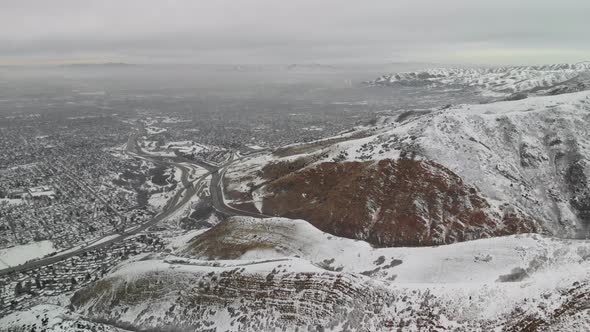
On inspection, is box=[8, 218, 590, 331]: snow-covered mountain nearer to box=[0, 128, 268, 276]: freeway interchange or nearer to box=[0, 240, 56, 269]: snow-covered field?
box=[0, 128, 268, 276]: freeway interchange

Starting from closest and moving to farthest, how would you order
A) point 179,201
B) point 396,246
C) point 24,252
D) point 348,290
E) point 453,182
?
point 348,290
point 396,246
point 24,252
point 453,182
point 179,201

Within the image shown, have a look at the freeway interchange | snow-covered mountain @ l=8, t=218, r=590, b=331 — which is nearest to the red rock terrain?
the freeway interchange

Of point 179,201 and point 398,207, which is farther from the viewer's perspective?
point 179,201

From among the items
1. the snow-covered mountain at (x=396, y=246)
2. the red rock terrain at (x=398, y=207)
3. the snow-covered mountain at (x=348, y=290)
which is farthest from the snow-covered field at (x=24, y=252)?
the red rock terrain at (x=398, y=207)

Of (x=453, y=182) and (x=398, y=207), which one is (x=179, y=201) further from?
(x=453, y=182)

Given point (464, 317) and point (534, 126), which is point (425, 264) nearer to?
point (464, 317)

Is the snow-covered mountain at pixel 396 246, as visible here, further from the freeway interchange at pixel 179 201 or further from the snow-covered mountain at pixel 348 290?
the freeway interchange at pixel 179 201

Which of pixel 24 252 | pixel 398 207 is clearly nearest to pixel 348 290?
pixel 398 207
